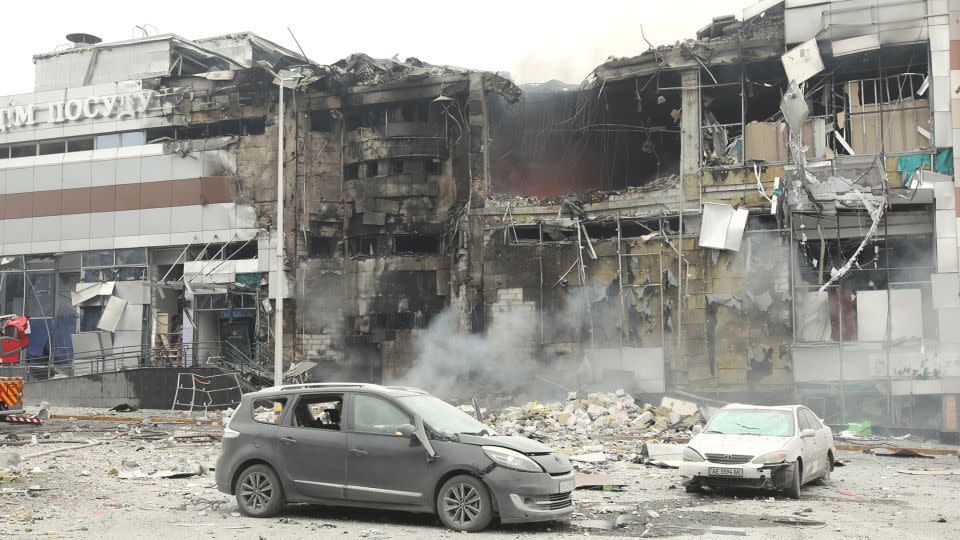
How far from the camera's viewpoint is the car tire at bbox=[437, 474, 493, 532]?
33.2 ft

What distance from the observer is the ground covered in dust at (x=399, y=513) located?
10344 mm

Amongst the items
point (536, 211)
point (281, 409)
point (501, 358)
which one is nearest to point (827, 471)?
point (281, 409)

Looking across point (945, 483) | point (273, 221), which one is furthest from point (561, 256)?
point (945, 483)

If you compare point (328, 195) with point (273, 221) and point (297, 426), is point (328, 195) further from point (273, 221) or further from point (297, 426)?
point (297, 426)

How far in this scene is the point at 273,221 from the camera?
123 ft

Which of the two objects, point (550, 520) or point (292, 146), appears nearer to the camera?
point (550, 520)

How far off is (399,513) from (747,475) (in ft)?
16.1

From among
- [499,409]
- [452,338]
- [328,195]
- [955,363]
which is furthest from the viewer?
[328,195]

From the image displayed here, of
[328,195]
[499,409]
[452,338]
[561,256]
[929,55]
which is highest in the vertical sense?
[929,55]

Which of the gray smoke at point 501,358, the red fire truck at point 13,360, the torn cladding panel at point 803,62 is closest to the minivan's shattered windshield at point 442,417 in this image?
the red fire truck at point 13,360

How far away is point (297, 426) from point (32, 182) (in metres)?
35.8

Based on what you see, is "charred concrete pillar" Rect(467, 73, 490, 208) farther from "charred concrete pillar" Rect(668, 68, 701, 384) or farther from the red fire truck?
the red fire truck

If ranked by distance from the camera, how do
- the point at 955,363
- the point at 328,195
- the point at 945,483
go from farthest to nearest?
the point at 328,195 → the point at 955,363 → the point at 945,483

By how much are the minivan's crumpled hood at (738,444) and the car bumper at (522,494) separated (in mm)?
3996
